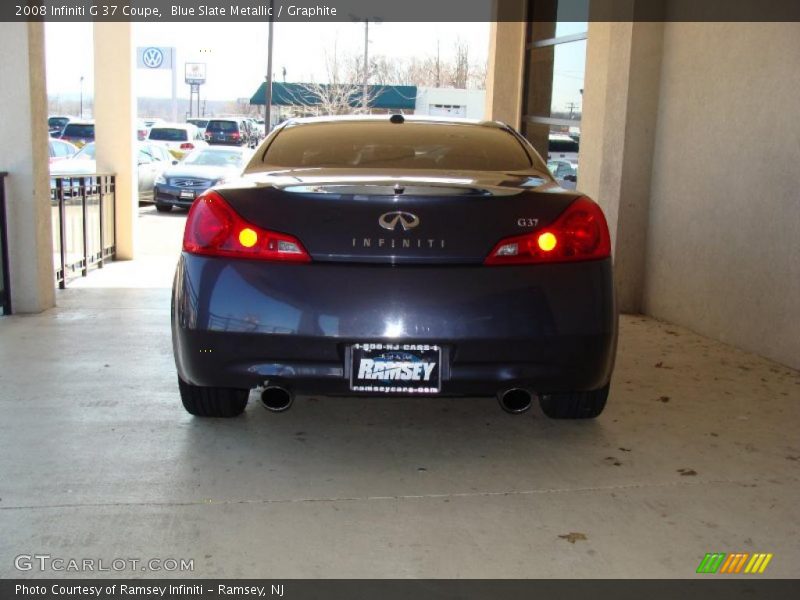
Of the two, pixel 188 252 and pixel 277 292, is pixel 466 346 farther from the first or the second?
pixel 188 252

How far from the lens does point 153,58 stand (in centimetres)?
5706

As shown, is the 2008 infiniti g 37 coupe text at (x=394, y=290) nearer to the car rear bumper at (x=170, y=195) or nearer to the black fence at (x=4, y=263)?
the black fence at (x=4, y=263)

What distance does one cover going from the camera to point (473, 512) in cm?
338

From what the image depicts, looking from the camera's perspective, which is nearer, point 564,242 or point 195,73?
point 564,242

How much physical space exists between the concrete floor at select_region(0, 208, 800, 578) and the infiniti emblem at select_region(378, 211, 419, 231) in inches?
41.9

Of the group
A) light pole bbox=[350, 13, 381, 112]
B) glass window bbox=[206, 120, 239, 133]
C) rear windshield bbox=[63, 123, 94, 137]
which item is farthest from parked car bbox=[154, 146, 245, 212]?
glass window bbox=[206, 120, 239, 133]

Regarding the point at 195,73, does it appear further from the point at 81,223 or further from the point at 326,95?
the point at 81,223

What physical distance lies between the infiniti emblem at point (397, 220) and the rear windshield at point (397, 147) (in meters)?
0.72

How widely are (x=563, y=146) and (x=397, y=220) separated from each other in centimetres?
749

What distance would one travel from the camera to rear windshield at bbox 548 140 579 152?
33.2 ft

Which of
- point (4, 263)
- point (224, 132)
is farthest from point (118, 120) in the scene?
point (224, 132)

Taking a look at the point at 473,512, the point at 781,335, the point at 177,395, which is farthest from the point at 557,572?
the point at 781,335

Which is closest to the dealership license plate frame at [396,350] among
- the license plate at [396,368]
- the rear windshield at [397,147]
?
the license plate at [396,368]

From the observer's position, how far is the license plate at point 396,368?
3.54m
